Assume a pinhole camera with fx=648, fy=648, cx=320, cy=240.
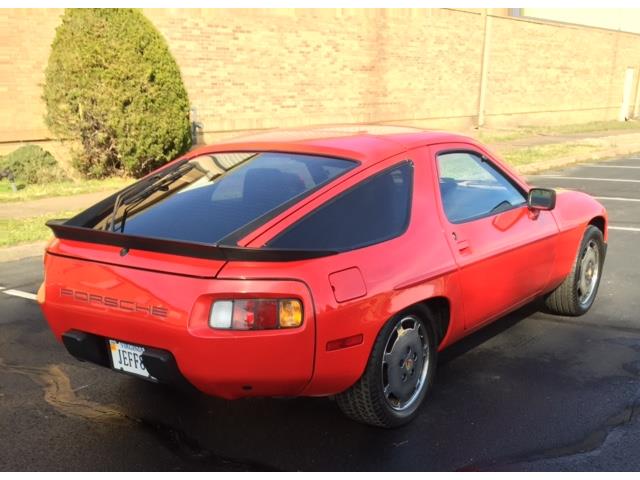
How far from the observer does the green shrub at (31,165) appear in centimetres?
1138

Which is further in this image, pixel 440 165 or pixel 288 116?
pixel 288 116

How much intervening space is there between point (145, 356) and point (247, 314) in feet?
1.79

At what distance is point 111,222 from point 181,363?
1.07m

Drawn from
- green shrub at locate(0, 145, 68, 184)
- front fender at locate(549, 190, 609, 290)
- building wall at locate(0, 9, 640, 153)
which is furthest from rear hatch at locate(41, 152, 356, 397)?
building wall at locate(0, 9, 640, 153)

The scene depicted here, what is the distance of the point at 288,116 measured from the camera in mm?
16438

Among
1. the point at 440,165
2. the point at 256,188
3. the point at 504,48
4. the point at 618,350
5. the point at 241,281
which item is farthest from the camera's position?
the point at 504,48

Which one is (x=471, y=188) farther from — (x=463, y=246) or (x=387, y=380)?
(x=387, y=380)

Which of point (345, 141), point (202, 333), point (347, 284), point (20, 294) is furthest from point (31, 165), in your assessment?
point (347, 284)

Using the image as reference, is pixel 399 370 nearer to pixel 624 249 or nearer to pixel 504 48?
pixel 624 249

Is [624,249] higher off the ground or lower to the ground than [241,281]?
lower

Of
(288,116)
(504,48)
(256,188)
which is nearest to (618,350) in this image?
(256,188)

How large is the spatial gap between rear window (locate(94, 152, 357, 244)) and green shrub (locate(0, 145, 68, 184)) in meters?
8.62

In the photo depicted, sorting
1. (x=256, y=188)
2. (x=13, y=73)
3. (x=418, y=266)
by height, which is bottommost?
(x=418, y=266)

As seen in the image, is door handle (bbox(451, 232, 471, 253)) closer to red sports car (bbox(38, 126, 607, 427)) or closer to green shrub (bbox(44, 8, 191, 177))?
red sports car (bbox(38, 126, 607, 427))
